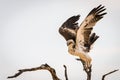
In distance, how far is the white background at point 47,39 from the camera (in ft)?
6.22

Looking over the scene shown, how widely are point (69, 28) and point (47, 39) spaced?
0.19m

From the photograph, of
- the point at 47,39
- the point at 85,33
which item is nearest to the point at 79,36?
the point at 85,33

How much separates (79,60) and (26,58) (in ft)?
1.29

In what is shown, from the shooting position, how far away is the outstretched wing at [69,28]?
1.96 meters

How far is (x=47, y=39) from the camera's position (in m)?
1.94

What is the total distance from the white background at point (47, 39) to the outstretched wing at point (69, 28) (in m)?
0.03

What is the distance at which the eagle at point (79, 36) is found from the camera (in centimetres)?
195

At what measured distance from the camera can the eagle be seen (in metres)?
1.95

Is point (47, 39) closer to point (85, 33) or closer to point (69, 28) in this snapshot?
point (69, 28)

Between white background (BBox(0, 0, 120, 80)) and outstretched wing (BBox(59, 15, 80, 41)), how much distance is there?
0.03 meters

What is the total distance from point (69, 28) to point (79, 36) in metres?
0.10

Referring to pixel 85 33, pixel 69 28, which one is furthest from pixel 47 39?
pixel 85 33

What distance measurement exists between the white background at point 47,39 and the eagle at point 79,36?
0.03 meters

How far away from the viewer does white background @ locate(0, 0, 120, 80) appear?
1.90 meters
